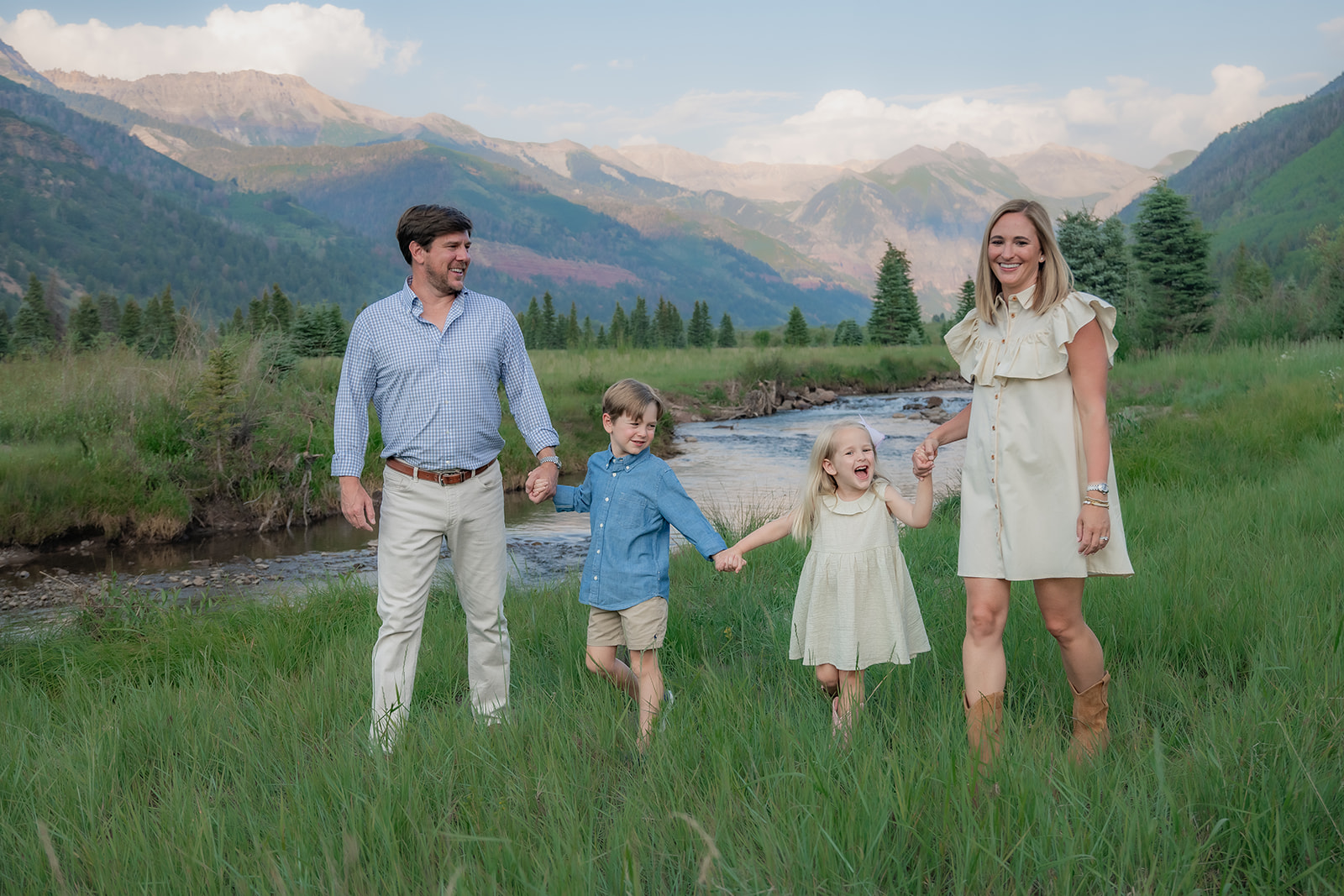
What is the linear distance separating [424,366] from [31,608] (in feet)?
22.5

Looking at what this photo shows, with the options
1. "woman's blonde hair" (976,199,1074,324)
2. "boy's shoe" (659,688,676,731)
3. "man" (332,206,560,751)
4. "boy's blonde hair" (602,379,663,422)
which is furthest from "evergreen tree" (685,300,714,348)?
"woman's blonde hair" (976,199,1074,324)

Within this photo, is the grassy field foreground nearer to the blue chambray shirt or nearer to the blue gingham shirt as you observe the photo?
the blue chambray shirt

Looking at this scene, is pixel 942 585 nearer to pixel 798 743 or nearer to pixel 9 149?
pixel 798 743

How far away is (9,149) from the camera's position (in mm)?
139000

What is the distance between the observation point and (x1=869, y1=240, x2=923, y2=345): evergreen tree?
56.0 metres

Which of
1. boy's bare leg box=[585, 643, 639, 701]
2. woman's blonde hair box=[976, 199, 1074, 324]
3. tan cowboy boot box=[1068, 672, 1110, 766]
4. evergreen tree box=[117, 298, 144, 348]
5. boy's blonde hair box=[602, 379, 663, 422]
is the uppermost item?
evergreen tree box=[117, 298, 144, 348]

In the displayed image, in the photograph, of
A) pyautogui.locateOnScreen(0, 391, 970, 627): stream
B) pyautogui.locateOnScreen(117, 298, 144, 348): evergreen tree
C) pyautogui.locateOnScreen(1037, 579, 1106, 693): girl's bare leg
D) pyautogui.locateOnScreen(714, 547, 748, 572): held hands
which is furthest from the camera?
pyautogui.locateOnScreen(117, 298, 144, 348): evergreen tree

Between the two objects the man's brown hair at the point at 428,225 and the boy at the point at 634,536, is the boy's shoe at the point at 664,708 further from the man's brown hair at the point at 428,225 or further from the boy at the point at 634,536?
the man's brown hair at the point at 428,225

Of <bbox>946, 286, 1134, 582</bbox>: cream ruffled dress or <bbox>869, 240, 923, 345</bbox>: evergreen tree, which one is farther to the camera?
A: <bbox>869, 240, 923, 345</bbox>: evergreen tree

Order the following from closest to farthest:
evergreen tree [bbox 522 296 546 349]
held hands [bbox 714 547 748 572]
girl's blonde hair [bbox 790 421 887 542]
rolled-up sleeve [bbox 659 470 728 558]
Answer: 1. held hands [bbox 714 547 748 572]
2. girl's blonde hair [bbox 790 421 887 542]
3. rolled-up sleeve [bbox 659 470 728 558]
4. evergreen tree [bbox 522 296 546 349]

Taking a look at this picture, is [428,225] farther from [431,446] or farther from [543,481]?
[543,481]

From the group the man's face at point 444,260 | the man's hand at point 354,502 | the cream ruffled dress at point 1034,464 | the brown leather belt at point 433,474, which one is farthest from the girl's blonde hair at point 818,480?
the man's hand at point 354,502

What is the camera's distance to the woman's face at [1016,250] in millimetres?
3184

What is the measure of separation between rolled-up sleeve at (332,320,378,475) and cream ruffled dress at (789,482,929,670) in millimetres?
2128
